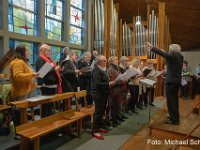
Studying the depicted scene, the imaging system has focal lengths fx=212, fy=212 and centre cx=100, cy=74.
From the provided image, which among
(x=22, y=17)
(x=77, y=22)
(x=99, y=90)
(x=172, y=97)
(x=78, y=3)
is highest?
(x=78, y=3)

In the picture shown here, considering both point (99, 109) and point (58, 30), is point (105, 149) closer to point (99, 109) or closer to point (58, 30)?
point (99, 109)

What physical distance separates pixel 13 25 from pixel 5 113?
230cm

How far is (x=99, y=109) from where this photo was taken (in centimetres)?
329

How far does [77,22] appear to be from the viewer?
6.60 metres

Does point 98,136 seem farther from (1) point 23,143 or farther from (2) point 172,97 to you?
(2) point 172,97

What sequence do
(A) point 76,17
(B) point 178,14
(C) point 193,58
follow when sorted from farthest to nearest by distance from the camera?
(C) point 193,58
(B) point 178,14
(A) point 76,17

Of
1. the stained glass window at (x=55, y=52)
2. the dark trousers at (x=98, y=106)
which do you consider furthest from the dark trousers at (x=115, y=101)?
the stained glass window at (x=55, y=52)

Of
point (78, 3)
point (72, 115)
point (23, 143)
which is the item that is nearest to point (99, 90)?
point (72, 115)

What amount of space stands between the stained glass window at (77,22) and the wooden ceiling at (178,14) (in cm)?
168

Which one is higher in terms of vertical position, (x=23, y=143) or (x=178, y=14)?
A: (x=178, y=14)

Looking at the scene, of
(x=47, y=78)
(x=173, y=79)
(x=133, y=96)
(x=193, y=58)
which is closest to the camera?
(x=47, y=78)

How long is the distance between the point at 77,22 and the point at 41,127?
14.9 feet

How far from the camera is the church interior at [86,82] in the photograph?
9.39 ft

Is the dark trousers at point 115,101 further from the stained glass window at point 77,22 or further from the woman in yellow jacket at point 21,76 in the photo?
the stained glass window at point 77,22
